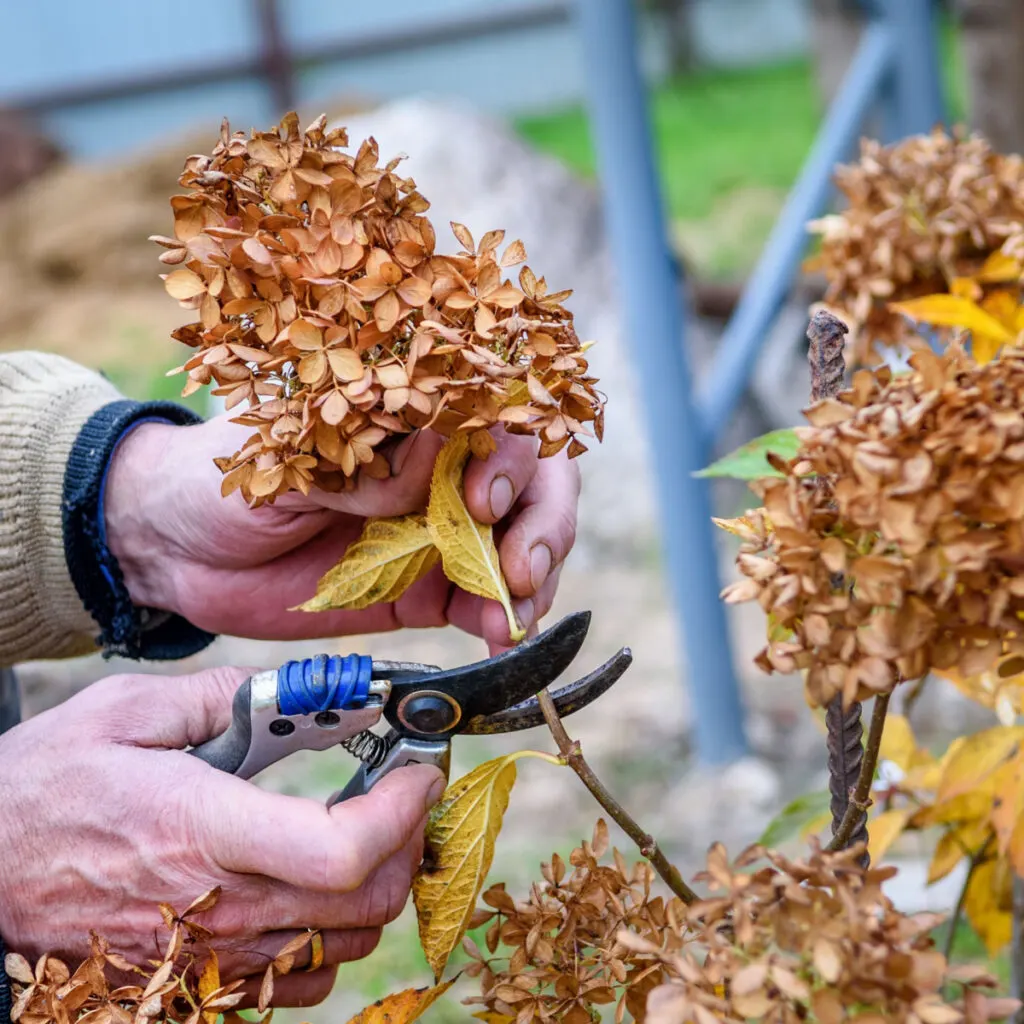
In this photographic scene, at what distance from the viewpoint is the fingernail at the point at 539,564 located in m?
0.76

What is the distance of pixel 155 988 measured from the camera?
0.62 metres

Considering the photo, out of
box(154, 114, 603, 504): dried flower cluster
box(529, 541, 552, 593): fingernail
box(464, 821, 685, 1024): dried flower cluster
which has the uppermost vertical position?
box(154, 114, 603, 504): dried flower cluster

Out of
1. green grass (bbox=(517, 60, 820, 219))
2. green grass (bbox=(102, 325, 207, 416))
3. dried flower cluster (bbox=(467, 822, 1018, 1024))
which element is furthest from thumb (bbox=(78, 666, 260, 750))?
green grass (bbox=(517, 60, 820, 219))

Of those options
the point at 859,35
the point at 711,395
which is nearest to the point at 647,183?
the point at 711,395

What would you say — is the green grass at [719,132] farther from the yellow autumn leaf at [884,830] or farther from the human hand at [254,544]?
the yellow autumn leaf at [884,830]

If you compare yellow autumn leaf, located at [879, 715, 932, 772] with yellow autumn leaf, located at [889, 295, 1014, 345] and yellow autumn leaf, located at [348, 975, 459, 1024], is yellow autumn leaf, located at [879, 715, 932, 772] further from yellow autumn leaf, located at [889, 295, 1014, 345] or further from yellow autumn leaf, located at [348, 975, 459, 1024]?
yellow autumn leaf, located at [348, 975, 459, 1024]

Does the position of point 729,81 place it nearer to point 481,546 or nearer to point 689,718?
point 689,718

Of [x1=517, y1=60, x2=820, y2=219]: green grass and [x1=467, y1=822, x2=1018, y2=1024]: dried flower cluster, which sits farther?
[x1=517, y1=60, x2=820, y2=219]: green grass

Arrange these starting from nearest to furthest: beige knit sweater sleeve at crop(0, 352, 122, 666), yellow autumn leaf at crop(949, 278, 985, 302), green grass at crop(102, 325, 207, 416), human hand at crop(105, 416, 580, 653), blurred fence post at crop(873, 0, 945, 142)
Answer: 1. human hand at crop(105, 416, 580, 653)
2. yellow autumn leaf at crop(949, 278, 985, 302)
3. beige knit sweater sleeve at crop(0, 352, 122, 666)
4. blurred fence post at crop(873, 0, 945, 142)
5. green grass at crop(102, 325, 207, 416)

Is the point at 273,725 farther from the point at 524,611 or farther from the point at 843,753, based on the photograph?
the point at 843,753

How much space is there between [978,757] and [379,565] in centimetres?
44

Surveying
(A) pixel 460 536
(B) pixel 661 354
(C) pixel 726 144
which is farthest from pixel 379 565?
(C) pixel 726 144

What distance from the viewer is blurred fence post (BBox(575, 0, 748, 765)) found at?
7.15 feet

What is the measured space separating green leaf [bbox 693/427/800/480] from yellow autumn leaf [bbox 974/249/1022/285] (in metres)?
0.27
